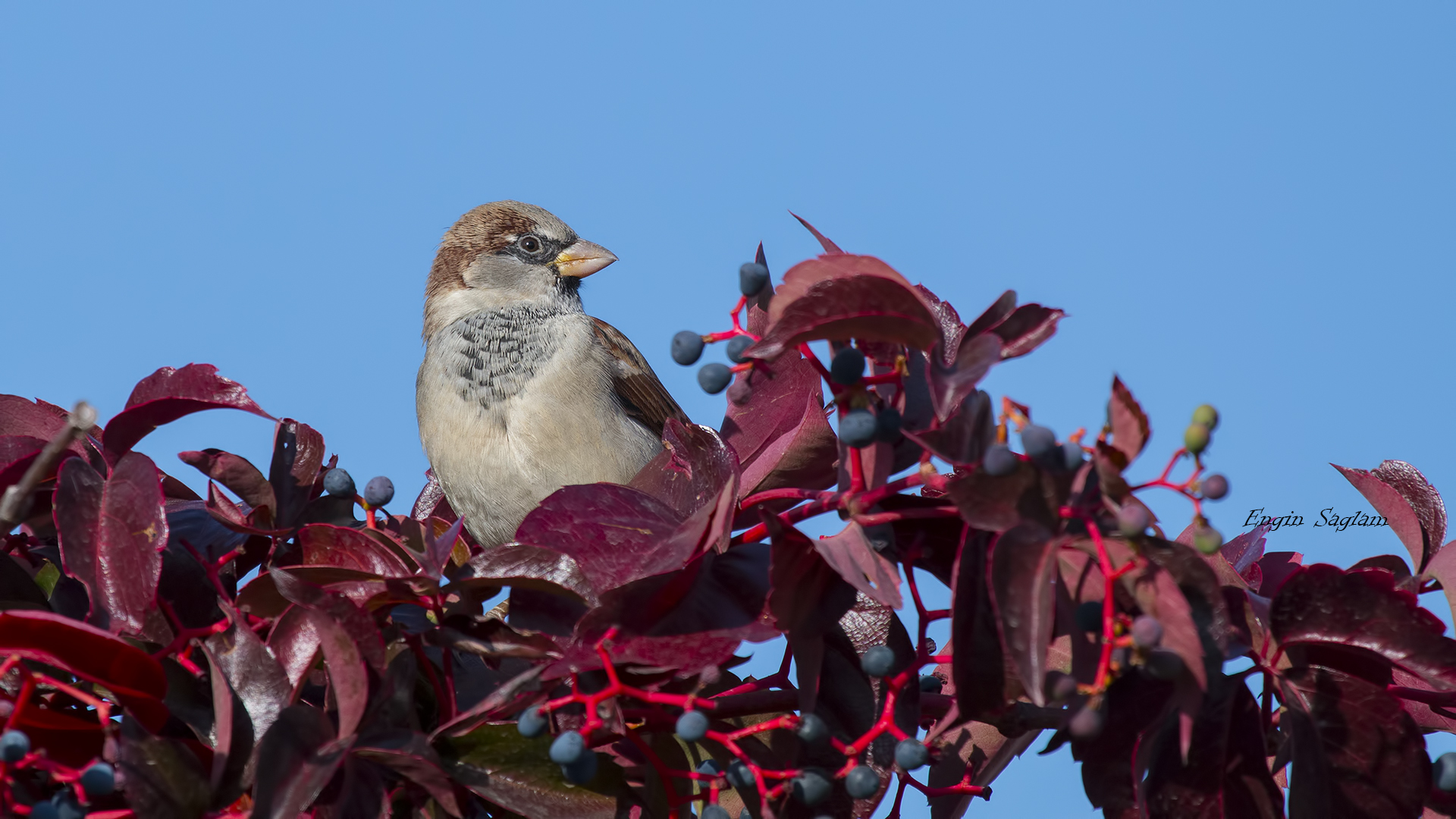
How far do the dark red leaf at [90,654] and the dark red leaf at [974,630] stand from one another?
0.87 metres

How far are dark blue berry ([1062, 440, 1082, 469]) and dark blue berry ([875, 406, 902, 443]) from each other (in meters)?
0.20

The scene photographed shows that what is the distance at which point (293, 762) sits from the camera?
137cm

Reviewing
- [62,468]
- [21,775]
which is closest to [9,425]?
[62,468]

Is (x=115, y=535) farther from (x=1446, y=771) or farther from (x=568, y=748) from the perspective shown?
(x=1446, y=771)

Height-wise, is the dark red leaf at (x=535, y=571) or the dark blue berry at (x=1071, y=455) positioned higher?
the dark blue berry at (x=1071, y=455)

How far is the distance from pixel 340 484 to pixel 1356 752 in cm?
137

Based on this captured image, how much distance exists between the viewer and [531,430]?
4125 mm

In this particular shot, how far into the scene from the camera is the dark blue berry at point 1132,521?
119 cm

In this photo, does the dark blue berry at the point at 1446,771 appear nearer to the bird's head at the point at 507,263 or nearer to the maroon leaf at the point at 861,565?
the maroon leaf at the point at 861,565

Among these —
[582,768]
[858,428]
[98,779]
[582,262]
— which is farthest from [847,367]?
[582,262]

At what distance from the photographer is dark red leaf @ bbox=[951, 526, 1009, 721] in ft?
4.39

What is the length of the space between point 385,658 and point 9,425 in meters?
0.84

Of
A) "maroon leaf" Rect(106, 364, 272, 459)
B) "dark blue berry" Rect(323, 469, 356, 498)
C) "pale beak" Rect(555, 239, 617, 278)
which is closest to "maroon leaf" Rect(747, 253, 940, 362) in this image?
"maroon leaf" Rect(106, 364, 272, 459)

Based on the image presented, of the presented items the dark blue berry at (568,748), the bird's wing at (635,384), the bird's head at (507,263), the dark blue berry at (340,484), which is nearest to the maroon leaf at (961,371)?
the dark blue berry at (568,748)
